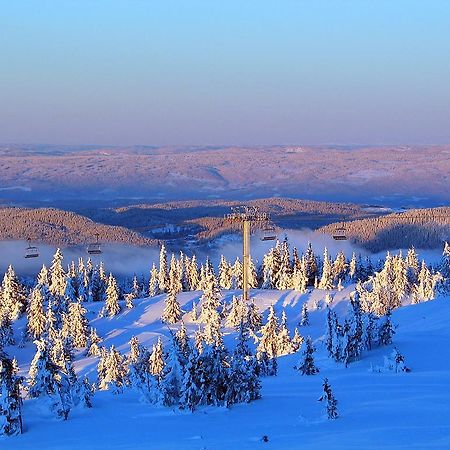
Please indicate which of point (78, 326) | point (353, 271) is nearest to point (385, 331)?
point (78, 326)

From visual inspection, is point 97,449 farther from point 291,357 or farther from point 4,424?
point 291,357

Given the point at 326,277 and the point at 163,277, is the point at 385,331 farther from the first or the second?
the point at 163,277

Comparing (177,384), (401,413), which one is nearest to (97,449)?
(177,384)

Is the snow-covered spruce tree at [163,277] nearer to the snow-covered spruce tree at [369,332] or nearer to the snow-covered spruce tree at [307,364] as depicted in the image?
the snow-covered spruce tree at [369,332]

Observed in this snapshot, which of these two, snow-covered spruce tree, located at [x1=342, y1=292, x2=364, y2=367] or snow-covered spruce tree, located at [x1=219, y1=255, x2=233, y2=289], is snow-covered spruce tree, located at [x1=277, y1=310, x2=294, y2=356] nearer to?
snow-covered spruce tree, located at [x1=342, y1=292, x2=364, y2=367]

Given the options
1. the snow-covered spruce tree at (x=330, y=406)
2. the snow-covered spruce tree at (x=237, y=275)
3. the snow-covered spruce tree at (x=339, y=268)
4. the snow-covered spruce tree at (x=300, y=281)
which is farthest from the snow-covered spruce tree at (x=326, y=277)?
the snow-covered spruce tree at (x=330, y=406)

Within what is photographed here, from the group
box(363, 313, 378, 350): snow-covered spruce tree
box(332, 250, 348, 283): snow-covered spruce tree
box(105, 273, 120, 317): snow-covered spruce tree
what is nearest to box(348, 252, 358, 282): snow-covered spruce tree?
box(332, 250, 348, 283): snow-covered spruce tree

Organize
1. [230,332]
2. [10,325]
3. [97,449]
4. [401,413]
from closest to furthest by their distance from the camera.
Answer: [97,449] → [401,413] → [230,332] → [10,325]
